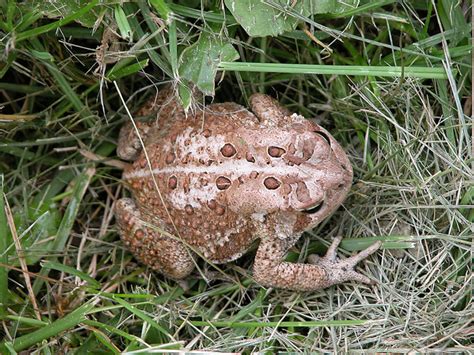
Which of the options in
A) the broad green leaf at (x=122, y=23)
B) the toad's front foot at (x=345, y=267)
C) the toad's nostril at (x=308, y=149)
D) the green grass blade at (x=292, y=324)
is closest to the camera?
the broad green leaf at (x=122, y=23)

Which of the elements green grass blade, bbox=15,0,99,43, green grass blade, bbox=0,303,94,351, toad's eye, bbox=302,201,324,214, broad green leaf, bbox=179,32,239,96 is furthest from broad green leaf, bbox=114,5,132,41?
green grass blade, bbox=0,303,94,351

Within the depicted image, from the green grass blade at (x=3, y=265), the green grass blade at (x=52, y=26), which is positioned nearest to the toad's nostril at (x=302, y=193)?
the green grass blade at (x=52, y=26)

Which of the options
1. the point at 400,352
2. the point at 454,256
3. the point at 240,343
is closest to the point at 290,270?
the point at 240,343

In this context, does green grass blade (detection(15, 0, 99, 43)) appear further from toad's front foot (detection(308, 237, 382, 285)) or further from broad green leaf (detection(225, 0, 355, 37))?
toad's front foot (detection(308, 237, 382, 285))

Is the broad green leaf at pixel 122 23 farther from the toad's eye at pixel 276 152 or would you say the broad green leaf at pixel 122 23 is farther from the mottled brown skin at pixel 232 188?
the toad's eye at pixel 276 152

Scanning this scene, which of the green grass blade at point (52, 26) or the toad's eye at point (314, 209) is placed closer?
the green grass blade at point (52, 26)

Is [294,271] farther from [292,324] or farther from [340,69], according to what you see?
[340,69]
